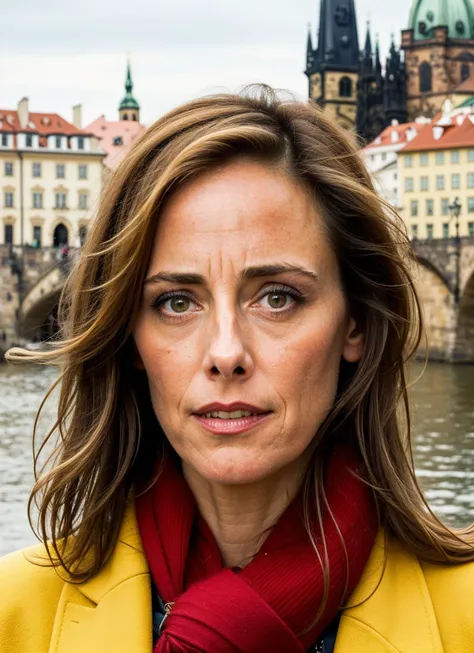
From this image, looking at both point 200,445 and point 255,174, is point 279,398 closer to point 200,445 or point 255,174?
point 200,445

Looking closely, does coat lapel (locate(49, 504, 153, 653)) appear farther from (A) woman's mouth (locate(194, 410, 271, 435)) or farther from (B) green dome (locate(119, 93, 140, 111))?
(B) green dome (locate(119, 93, 140, 111))

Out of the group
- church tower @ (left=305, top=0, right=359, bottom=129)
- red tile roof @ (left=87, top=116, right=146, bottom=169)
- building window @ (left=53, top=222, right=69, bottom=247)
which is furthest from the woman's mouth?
church tower @ (left=305, top=0, right=359, bottom=129)

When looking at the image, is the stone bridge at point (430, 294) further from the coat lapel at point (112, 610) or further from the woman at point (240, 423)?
the coat lapel at point (112, 610)

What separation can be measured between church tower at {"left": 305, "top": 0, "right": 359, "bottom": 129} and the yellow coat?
7774 cm

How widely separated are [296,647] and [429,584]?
178mm

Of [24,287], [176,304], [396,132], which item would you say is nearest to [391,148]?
[396,132]

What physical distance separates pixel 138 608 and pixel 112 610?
1.1 inches

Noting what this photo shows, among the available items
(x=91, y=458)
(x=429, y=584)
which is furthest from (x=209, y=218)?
(x=429, y=584)

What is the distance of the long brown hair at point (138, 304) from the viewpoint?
62.0 inches

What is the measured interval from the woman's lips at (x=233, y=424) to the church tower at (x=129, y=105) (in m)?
79.6

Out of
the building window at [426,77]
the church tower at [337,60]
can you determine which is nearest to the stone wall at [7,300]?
the building window at [426,77]

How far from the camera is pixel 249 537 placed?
5.29 feet

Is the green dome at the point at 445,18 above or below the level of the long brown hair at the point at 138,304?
above

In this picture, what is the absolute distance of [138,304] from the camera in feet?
5.31
